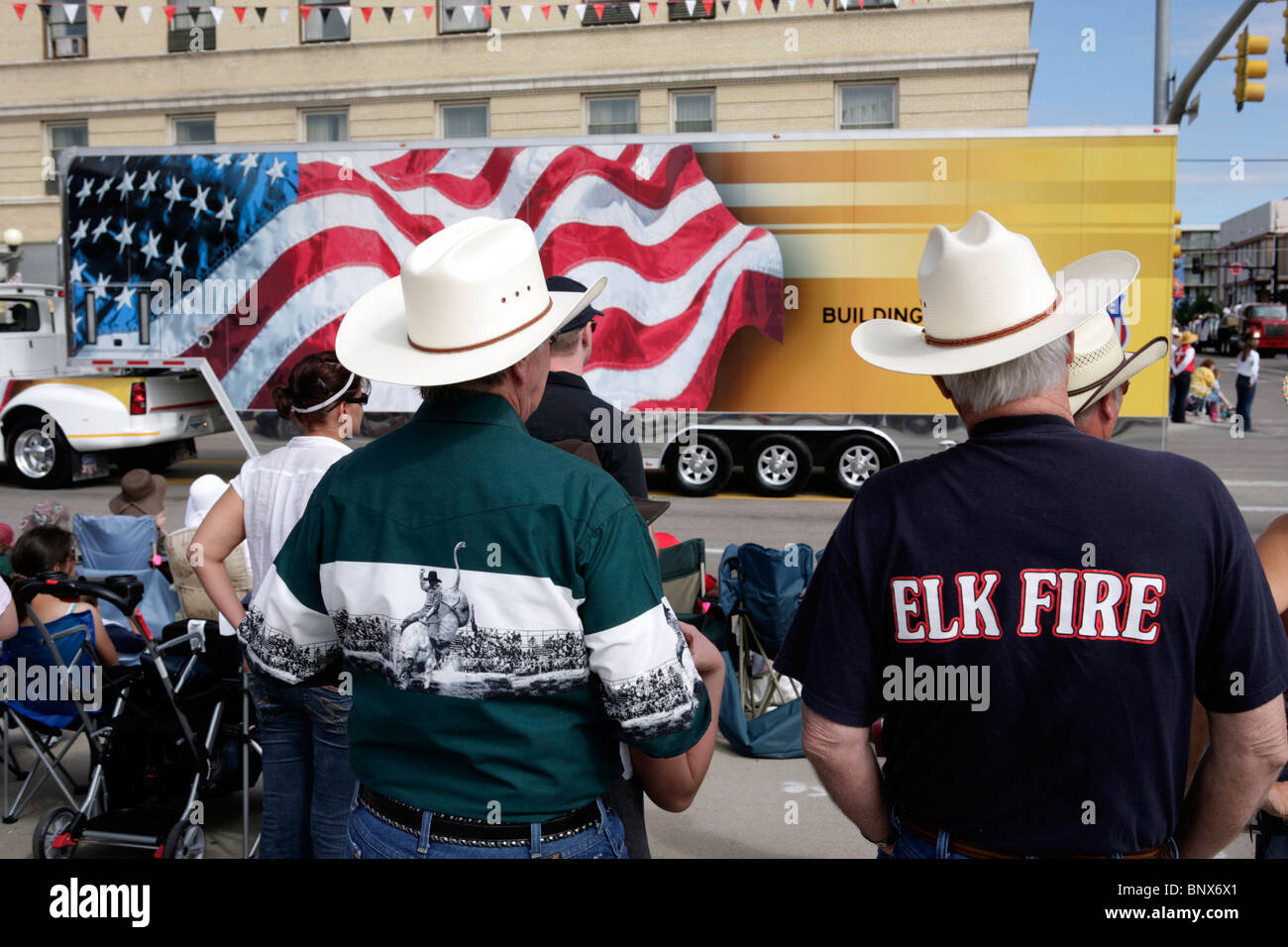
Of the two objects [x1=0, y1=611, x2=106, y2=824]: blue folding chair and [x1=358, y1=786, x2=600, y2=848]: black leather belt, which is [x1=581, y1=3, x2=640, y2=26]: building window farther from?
[x1=358, y1=786, x2=600, y2=848]: black leather belt

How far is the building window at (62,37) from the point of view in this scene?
89.7 feet

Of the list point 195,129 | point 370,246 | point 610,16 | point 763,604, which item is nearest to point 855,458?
point 370,246

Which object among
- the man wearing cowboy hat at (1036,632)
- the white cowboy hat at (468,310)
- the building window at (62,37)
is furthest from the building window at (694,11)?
the man wearing cowboy hat at (1036,632)

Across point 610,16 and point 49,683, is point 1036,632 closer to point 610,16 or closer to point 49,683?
point 49,683

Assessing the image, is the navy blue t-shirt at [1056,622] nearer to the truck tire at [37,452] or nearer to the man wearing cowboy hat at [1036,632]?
the man wearing cowboy hat at [1036,632]

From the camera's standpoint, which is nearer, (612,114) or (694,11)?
(694,11)

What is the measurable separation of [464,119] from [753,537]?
18039mm

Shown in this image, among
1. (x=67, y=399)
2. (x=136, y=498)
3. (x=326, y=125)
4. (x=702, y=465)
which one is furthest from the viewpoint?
(x=326, y=125)

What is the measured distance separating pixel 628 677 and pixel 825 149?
10.8 m

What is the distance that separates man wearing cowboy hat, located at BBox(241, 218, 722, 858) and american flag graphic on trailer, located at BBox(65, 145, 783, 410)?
1001 cm

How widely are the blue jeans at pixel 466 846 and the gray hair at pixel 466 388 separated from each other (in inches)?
29.8

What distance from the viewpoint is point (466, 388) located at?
2086 mm

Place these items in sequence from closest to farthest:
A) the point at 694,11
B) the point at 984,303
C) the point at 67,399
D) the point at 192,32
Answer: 1. the point at 984,303
2. the point at 67,399
3. the point at 694,11
4. the point at 192,32
